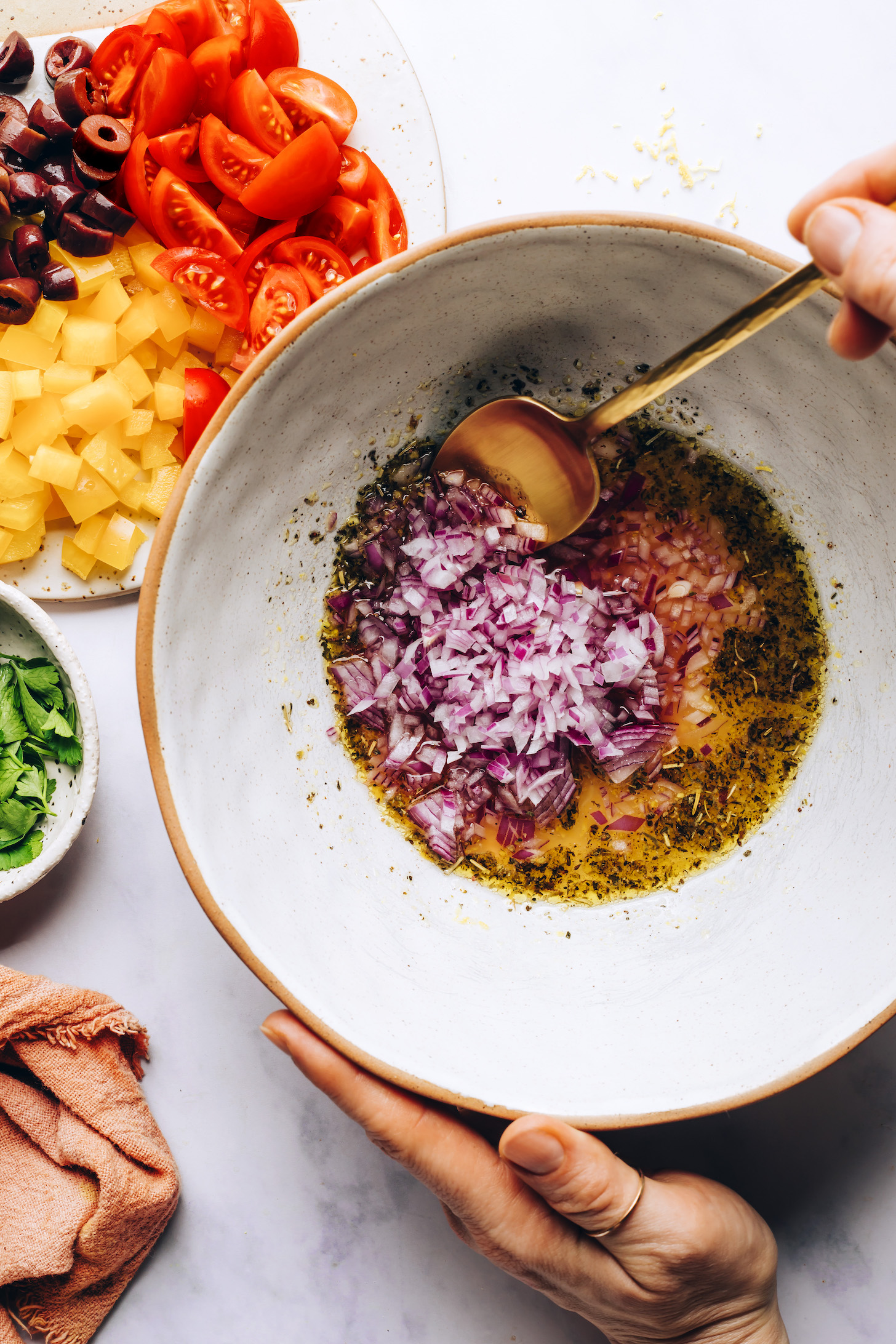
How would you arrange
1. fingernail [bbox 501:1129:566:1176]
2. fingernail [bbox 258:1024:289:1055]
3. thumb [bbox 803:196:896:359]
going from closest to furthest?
thumb [bbox 803:196:896:359]
fingernail [bbox 501:1129:566:1176]
fingernail [bbox 258:1024:289:1055]

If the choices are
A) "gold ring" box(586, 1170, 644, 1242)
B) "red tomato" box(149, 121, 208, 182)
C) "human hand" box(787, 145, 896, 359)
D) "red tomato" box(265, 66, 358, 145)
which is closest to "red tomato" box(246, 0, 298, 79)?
"red tomato" box(265, 66, 358, 145)

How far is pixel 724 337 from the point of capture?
979 mm

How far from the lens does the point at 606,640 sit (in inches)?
57.7

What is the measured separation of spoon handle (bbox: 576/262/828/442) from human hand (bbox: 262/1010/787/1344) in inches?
39.5

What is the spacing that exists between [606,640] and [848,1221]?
1.15m

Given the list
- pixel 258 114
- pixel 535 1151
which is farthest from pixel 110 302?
pixel 535 1151

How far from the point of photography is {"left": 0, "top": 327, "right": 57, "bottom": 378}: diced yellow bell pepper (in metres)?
1.45

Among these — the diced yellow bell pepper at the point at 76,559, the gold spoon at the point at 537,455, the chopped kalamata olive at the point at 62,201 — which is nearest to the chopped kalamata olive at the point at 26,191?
the chopped kalamata olive at the point at 62,201

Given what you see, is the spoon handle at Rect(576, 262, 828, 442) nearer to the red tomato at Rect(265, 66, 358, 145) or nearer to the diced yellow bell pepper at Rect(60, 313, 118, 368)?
the red tomato at Rect(265, 66, 358, 145)

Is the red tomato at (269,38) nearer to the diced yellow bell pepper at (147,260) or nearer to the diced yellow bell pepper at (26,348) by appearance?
the diced yellow bell pepper at (147,260)

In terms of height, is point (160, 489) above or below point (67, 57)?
below

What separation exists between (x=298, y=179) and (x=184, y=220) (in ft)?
0.69

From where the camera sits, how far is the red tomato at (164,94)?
1.38 m

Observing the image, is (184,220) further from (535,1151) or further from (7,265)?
(535,1151)
